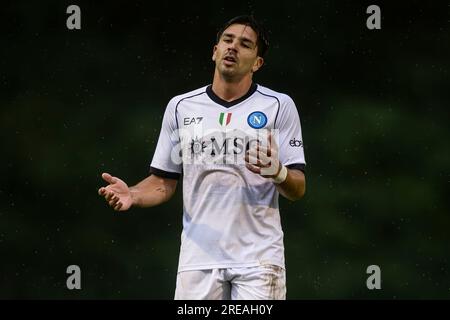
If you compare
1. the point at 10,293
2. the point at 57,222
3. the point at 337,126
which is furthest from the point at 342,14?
the point at 10,293

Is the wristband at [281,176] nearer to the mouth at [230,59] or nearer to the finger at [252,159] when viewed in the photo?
the finger at [252,159]

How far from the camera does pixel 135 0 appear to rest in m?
8.66

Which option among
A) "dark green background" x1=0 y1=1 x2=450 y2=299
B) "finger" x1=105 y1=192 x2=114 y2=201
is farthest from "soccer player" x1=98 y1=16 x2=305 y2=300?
"dark green background" x1=0 y1=1 x2=450 y2=299

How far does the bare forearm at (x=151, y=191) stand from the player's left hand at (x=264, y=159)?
2.38 ft

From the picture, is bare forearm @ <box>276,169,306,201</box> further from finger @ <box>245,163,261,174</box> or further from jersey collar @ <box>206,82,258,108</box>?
jersey collar @ <box>206,82,258,108</box>

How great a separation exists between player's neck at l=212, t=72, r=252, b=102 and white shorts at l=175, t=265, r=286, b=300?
0.87m

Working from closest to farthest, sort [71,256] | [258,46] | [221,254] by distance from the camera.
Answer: [221,254]
[258,46]
[71,256]

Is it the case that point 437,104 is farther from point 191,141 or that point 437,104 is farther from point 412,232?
point 191,141

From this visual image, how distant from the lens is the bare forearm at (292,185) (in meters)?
4.68

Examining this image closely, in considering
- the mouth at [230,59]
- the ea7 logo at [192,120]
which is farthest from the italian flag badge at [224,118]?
the mouth at [230,59]

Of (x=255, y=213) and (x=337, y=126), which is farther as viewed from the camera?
(x=337, y=126)

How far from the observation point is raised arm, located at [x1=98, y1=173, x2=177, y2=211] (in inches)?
186

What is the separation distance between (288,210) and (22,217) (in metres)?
2.25

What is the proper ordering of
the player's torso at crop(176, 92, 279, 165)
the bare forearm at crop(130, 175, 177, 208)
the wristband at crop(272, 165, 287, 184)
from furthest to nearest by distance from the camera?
1. the bare forearm at crop(130, 175, 177, 208)
2. the player's torso at crop(176, 92, 279, 165)
3. the wristband at crop(272, 165, 287, 184)
